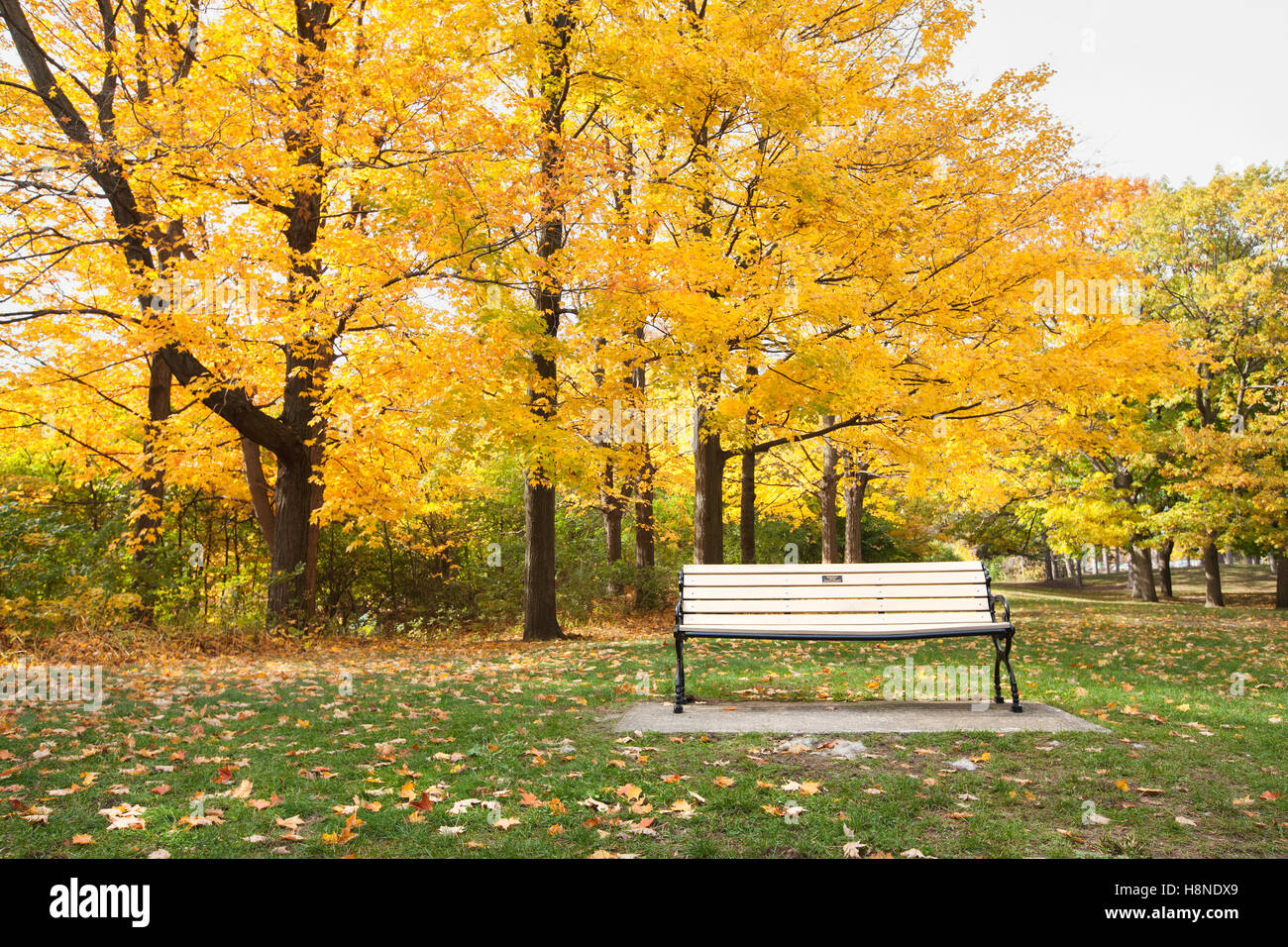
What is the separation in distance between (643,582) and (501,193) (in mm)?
8856

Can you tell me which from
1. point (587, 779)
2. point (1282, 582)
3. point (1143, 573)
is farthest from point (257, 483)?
point (1143, 573)

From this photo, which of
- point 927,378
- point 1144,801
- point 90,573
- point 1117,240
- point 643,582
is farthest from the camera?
point 1117,240

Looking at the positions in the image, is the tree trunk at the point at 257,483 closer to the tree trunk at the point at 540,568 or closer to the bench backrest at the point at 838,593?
the tree trunk at the point at 540,568

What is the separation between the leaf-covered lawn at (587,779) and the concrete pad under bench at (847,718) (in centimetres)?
20

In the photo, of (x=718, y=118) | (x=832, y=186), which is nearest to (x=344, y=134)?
(x=718, y=118)

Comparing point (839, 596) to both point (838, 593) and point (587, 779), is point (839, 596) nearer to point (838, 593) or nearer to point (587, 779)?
point (838, 593)

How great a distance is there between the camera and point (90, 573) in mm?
10422

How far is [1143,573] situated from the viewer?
24.3 meters

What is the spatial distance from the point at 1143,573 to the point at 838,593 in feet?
72.7

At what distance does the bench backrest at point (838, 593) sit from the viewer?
625 centimetres

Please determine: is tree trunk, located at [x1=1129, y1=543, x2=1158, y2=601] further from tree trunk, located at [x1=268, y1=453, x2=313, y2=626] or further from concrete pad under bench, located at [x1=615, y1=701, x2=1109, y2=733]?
tree trunk, located at [x1=268, y1=453, x2=313, y2=626]

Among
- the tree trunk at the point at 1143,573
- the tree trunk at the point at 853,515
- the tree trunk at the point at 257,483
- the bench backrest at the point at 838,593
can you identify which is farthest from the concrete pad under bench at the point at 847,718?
the tree trunk at the point at 1143,573

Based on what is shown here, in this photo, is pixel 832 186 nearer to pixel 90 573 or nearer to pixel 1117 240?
pixel 90 573
